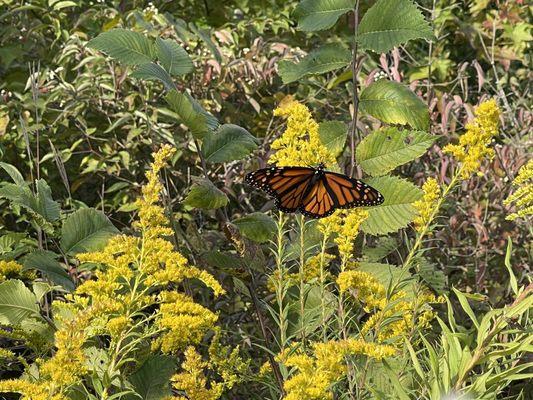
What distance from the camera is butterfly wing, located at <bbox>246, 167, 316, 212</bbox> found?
2709mm

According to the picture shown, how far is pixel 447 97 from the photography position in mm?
4684

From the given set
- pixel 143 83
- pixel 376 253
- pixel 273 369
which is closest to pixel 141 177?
pixel 143 83

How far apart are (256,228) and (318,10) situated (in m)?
0.80

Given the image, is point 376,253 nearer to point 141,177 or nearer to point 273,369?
point 273,369

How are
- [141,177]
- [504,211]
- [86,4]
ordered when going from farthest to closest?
1. [86,4]
2. [141,177]
3. [504,211]

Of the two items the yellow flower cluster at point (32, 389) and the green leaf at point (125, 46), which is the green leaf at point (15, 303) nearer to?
the yellow flower cluster at point (32, 389)

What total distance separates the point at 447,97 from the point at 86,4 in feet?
7.82

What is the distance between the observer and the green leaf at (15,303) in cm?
254

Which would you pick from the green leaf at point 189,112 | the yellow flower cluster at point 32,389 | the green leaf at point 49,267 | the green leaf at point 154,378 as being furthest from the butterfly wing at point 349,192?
the yellow flower cluster at point 32,389

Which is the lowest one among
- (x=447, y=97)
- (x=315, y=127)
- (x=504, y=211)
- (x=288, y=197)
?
(x=504, y=211)

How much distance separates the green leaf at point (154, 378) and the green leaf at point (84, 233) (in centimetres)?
45

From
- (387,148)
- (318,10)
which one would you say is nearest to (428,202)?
(387,148)

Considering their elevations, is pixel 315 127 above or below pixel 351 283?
above

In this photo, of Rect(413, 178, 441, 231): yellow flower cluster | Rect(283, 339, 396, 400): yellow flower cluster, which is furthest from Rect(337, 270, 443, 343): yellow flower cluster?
Rect(283, 339, 396, 400): yellow flower cluster
